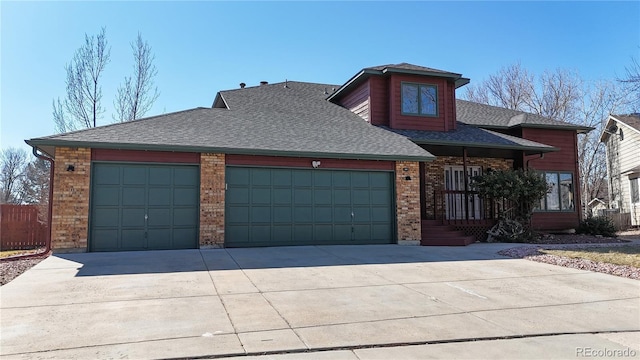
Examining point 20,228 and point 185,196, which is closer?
point 185,196

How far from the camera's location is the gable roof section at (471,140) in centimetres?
1455

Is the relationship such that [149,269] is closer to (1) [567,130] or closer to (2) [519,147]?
(2) [519,147]

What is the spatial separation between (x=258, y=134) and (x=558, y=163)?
12263 millimetres

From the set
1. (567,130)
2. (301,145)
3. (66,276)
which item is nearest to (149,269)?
(66,276)

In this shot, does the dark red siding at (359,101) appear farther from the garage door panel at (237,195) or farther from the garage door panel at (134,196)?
the garage door panel at (134,196)

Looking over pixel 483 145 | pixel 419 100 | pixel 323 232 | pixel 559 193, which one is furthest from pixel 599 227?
pixel 323 232

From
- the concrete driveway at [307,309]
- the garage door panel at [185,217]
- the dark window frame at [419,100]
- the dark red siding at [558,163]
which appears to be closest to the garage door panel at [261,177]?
the garage door panel at [185,217]

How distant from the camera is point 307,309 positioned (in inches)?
223

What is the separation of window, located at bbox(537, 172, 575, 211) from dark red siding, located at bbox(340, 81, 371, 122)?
7.61 metres

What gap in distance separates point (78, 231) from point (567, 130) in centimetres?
1771

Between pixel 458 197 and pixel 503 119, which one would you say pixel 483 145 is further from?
pixel 503 119

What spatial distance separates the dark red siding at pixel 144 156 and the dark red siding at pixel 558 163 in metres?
12.5

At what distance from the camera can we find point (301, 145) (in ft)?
40.4

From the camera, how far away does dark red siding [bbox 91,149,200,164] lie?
10.7m
